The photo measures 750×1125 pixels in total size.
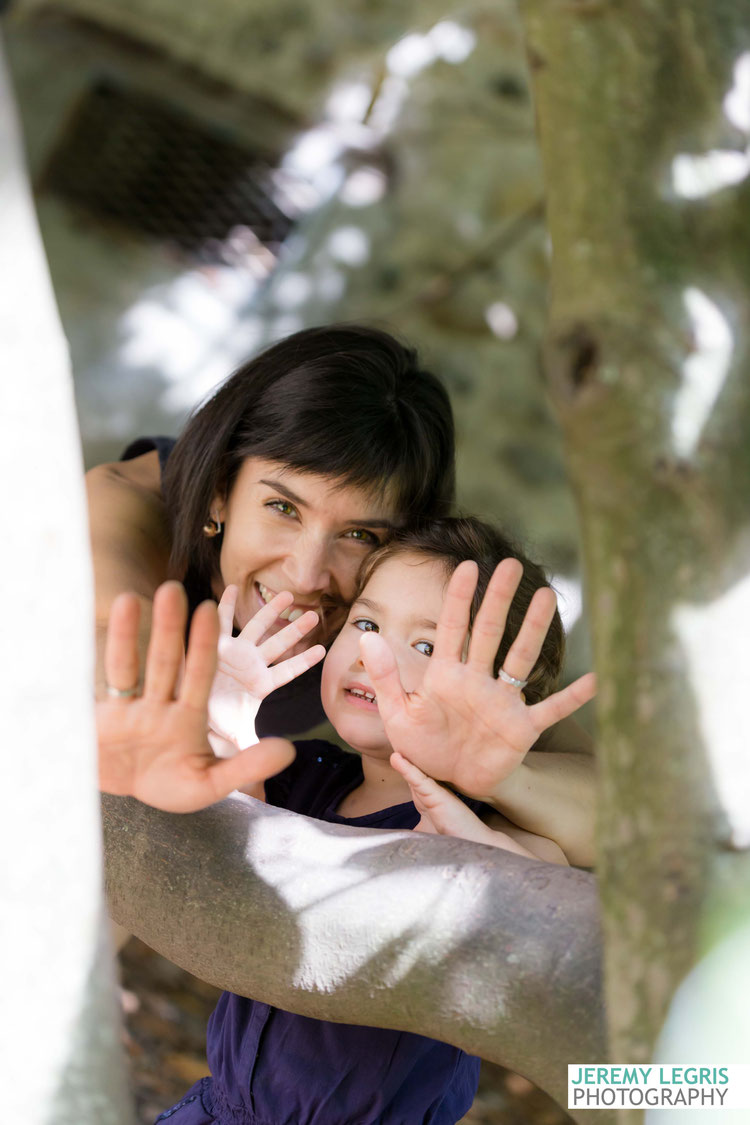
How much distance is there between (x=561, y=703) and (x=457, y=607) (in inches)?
7.3

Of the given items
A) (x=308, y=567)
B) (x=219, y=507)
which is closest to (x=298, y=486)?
(x=308, y=567)

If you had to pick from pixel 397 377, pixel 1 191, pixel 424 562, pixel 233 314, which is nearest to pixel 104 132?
pixel 233 314

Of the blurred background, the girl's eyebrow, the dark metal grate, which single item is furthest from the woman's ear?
the dark metal grate

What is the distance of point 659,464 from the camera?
0.79m

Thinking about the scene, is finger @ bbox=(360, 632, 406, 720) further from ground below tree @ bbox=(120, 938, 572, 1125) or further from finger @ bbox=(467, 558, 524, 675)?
ground below tree @ bbox=(120, 938, 572, 1125)

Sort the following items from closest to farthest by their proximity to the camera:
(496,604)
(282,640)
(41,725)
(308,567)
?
(41,725)
(496,604)
(282,640)
(308,567)

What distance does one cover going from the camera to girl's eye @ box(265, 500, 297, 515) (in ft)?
6.28

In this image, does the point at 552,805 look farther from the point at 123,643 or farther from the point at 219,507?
the point at 219,507

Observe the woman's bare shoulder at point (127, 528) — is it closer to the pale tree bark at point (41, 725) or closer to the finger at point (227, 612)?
the finger at point (227, 612)

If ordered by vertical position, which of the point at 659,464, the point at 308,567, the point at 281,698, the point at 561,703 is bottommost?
the point at 281,698

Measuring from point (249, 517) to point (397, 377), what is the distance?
411mm

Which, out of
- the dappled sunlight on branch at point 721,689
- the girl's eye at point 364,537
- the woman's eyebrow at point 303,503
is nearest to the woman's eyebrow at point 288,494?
the woman's eyebrow at point 303,503

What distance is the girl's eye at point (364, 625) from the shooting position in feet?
5.81

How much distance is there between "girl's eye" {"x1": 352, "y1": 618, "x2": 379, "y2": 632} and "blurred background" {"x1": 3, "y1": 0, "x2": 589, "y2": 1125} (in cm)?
182
